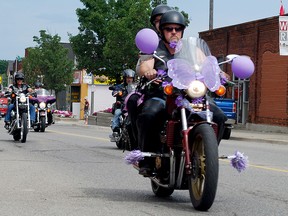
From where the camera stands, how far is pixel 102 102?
6756 centimetres

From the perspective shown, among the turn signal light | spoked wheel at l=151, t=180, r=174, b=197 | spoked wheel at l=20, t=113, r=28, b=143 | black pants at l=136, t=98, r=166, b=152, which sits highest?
the turn signal light

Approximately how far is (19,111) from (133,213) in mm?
10890

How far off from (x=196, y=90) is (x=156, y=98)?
62 centimetres

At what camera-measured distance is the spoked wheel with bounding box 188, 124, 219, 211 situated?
5836 mm

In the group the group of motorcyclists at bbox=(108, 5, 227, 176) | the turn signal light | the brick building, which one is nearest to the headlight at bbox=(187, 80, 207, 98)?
the turn signal light

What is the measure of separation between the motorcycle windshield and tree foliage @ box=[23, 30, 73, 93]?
191 ft

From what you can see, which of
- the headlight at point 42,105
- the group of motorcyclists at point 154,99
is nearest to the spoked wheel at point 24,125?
the headlight at point 42,105

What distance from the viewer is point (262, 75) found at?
30328 mm

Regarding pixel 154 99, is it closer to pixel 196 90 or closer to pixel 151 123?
pixel 151 123

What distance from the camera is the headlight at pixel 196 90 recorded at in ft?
20.7

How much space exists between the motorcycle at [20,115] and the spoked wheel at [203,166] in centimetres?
1044

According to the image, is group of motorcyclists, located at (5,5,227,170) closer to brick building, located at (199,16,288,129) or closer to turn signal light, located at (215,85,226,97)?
turn signal light, located at (215,85,226,97)

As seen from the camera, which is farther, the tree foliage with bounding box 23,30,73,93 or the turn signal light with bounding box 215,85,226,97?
the tree foliage with bounding box 23,30,73,93

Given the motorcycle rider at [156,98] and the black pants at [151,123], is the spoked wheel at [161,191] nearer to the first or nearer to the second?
the motorcycle rider at [156,98]
